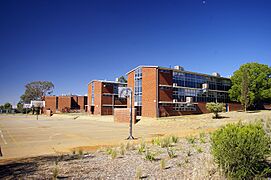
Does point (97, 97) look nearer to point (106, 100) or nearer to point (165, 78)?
point (106, 100)

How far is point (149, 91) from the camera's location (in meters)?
44.2

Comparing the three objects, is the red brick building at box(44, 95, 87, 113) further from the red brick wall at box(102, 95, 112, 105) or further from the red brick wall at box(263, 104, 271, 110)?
the red brick wall at box(263, 104, 271, 110)

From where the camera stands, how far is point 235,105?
56.8m

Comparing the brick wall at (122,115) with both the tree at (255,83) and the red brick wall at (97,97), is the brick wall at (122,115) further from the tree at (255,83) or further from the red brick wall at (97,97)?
the tree at (255,83)

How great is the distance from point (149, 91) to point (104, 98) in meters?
20.7

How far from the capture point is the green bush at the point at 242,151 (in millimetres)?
5914

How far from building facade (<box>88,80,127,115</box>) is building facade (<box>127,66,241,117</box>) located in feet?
41.9

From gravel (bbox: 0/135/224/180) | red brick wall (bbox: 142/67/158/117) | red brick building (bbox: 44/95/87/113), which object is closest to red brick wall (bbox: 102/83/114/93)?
red brick wall (bbox: 142/67/158/117)

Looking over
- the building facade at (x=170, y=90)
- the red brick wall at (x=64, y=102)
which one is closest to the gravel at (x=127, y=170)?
the building facade at (x=170, y=90)

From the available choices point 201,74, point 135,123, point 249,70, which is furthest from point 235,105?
point 135,123

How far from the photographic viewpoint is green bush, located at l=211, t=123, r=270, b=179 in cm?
591

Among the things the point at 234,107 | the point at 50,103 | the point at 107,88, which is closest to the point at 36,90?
the point at 50,103

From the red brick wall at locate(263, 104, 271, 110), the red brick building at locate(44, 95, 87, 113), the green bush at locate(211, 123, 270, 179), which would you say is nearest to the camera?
the green bush at locate(211, 123, 270, 179)

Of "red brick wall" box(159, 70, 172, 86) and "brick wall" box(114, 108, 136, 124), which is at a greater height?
"red brick wall" box(159, 70, 172, 86)
